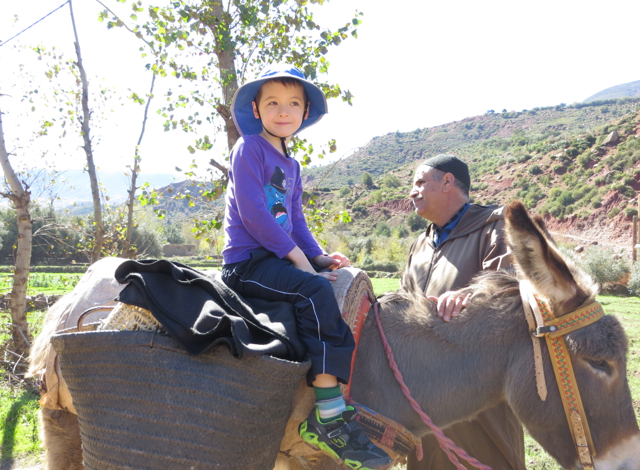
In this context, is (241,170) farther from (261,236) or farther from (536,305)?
(536,305)

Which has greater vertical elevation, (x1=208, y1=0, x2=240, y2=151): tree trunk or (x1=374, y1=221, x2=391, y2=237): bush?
(x1=208, y1=0, x2=240, y2=151): tree trunk

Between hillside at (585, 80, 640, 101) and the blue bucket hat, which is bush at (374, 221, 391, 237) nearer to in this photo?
the blue bucket hat

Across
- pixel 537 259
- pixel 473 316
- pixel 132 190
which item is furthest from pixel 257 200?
pixel 132 190

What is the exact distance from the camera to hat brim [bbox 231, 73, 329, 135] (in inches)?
102

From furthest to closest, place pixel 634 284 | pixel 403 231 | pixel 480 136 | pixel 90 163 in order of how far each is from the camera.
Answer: pixel 480 136, pixel 403 231, pixel 634 284, pixel 90 163

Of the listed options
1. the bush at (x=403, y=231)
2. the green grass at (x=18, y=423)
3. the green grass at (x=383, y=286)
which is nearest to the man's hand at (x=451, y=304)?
the green grass at (x=18, y=423)

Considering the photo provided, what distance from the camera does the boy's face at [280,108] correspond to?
2.50m

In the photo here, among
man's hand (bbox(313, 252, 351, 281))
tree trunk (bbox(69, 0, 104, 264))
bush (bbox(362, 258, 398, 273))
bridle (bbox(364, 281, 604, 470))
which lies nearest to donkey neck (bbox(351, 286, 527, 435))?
bridle (bbox(364, 281, 604, 470))

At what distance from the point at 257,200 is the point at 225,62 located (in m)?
4.28

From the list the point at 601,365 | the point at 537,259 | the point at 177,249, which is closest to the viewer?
the point at 537,259

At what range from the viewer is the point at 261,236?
2207 millimetres

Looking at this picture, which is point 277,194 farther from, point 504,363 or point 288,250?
point 504,363

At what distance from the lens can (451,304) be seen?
2168 millimetres

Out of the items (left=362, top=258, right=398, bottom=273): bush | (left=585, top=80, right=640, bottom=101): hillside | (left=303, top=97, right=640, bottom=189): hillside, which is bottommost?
(left=362, top=258, right=398, bottom=273): bush
